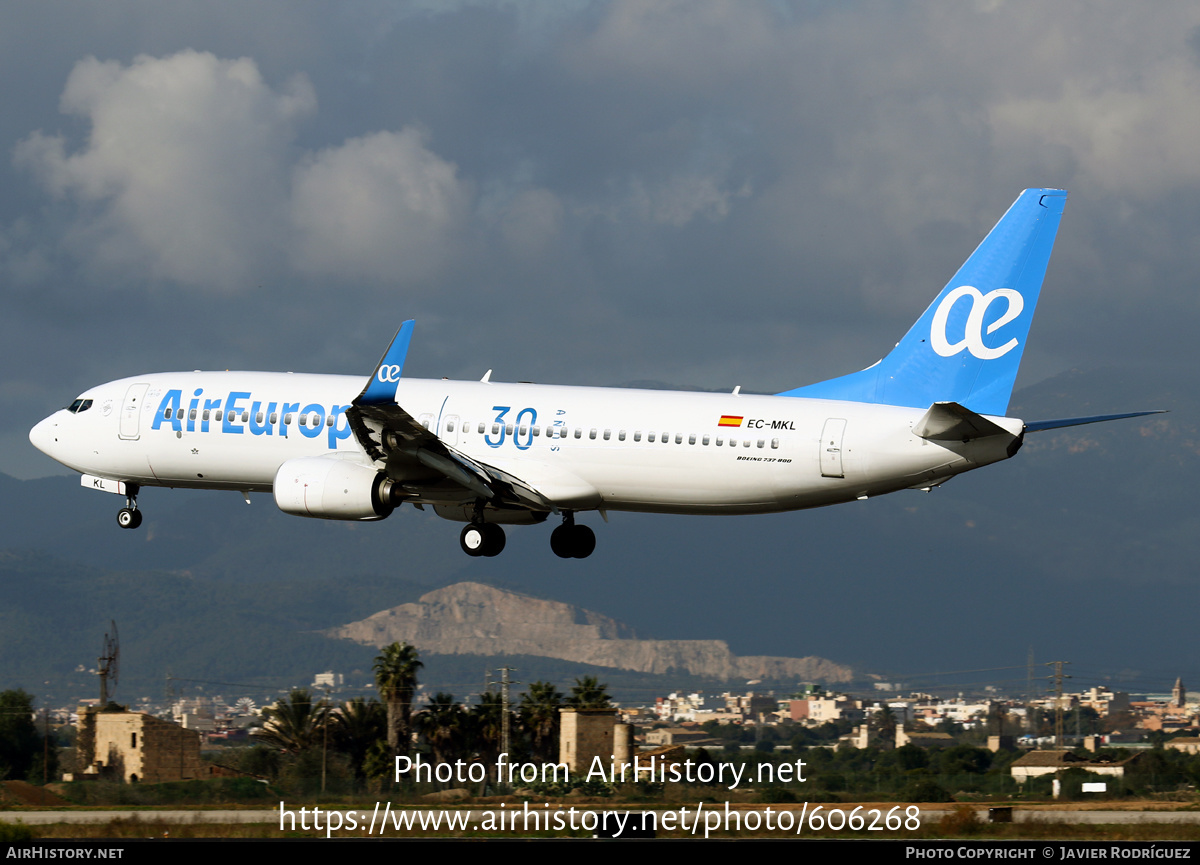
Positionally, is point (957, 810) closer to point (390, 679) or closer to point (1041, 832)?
point (1041, 832)

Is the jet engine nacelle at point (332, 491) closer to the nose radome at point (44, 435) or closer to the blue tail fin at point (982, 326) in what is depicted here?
the nose radome at point (44, 435)

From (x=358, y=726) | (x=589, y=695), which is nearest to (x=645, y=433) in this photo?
(x=589, y=695)

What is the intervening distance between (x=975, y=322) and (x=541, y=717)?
4262 centimetres

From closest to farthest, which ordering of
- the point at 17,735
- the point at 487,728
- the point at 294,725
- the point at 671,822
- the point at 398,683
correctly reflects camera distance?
the point at 671,822
the point at 17,735
the point at 294,725
the point at 487,728
the point at 398,683

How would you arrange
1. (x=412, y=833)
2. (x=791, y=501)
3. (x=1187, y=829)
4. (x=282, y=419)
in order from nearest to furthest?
1. (x=1187, y=829)
2. (x=412, y=833)
3. (x=791, y=501)
4. (x=282, y=419)

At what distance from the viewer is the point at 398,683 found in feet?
268

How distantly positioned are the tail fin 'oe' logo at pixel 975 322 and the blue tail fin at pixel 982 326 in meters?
0.03

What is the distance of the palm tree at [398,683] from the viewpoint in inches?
2987

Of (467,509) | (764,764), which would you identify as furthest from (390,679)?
(467,509)

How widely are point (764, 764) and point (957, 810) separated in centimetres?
1699

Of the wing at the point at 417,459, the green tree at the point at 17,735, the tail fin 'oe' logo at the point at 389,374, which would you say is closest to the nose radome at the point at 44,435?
the wing at the point at 417,459

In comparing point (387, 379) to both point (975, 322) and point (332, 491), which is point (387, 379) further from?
point (975, 322)

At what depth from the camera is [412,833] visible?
132ft

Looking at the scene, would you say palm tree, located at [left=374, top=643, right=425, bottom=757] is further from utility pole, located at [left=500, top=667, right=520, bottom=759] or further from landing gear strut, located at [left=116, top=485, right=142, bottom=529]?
landing gear strut, located at [left=116, top=485, right=142, bottom=529]
